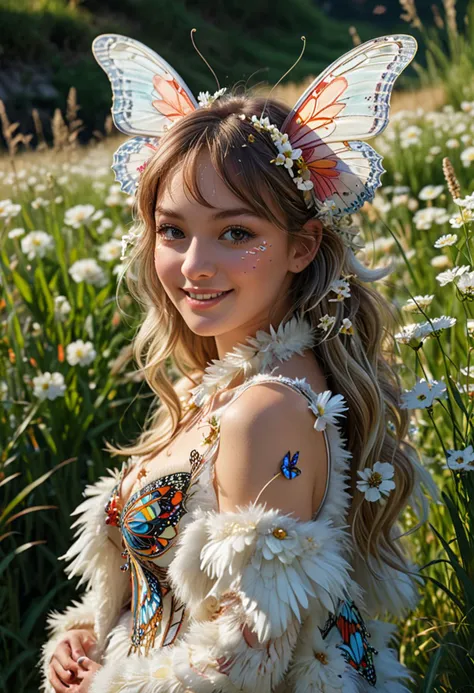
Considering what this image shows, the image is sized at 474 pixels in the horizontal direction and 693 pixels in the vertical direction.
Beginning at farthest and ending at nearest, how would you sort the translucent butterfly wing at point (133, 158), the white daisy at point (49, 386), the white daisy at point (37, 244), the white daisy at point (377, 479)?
the white daisy at point (37, 244), the white daisy at point (49, 386), the translucent butterfly wing at point (133, 158), the white daisy at point (377, 479)

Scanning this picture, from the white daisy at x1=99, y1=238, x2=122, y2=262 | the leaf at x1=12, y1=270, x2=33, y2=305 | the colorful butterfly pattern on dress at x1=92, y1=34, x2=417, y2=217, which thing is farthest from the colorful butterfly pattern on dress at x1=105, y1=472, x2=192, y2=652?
the white daisy at x1=99, y1=238, x2=122, y2=262

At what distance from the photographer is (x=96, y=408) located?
2820 millimetres

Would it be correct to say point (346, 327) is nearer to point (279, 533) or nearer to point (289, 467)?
point (289, 467)

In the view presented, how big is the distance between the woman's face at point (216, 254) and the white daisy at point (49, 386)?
942 mm

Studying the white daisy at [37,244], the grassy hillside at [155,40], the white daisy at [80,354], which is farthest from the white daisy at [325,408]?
the grassy hillside at [155,40]

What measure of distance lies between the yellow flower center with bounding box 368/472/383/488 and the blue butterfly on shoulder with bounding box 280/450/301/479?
0.24 meters

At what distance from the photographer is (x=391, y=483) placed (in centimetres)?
175

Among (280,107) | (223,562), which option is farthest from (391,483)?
(280,107)

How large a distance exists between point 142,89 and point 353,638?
1.32 meters

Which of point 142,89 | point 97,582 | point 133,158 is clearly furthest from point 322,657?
point 142,89

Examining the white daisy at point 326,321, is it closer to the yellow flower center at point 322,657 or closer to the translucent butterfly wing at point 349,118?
the translucent butterfly wing at point 349,118

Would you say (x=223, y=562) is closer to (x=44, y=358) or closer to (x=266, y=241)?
(x=266, y=241)

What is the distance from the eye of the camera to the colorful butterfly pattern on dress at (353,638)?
1.74 metres

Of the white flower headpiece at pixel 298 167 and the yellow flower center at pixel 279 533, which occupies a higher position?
the white flower headpiece at pixel 298 167
